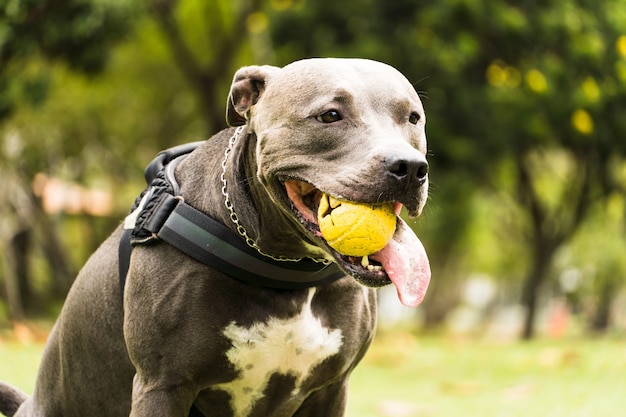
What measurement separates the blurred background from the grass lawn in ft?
5.78

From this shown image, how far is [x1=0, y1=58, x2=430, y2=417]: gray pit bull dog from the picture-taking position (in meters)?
3.05

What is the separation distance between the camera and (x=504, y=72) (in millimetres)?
11477

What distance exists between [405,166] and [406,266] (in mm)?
321

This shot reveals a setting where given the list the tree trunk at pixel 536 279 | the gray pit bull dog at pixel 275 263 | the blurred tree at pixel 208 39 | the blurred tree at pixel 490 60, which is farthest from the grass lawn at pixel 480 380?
the blurred tree at pixel 208 39

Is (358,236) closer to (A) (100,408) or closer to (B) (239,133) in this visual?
(B) (239,133)

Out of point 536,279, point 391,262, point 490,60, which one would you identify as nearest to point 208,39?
point 490,60

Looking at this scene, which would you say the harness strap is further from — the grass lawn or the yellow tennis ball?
the grass lawn

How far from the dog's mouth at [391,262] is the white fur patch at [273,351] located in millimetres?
391

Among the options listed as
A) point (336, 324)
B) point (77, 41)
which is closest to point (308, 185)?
point (336, 324)

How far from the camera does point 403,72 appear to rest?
1186 centimetres

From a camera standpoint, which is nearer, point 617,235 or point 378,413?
point 378,413

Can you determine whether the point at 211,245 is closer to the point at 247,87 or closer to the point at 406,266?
the point at 247,87

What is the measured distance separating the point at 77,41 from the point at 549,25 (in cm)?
528

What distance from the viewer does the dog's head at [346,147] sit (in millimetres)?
2980
